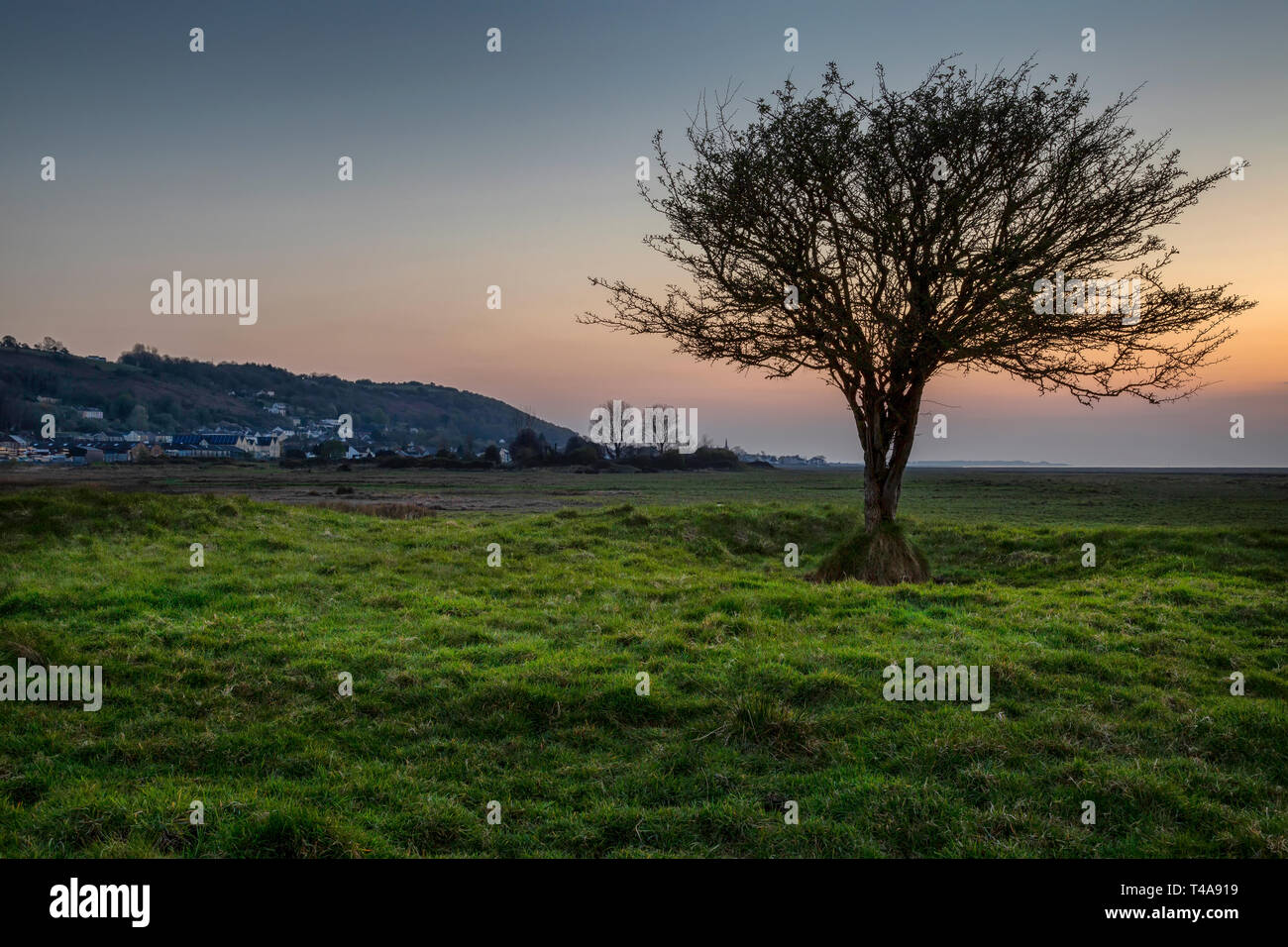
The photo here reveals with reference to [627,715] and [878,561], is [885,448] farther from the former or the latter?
[627,715]

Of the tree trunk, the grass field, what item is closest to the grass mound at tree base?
the tree trunk

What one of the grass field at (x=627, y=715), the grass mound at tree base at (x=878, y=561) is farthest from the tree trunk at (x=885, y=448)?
the grass field at (x=627, y=715)

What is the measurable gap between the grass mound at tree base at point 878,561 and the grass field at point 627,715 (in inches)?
54.6

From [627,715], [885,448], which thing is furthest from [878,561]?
[627,715]

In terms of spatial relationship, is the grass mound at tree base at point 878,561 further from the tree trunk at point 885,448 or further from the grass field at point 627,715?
the grass field at point 627,715

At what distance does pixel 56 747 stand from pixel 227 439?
443 feet

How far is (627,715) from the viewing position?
830 centimetres

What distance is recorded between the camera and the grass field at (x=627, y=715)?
5.72 meters

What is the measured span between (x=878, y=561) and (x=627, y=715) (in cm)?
1116

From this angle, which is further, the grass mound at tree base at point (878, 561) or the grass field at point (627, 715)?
the grass mound at tree base at point (878, 561)

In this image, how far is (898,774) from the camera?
6.76 metres

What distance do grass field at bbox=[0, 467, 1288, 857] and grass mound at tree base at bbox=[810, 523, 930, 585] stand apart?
1.39m
